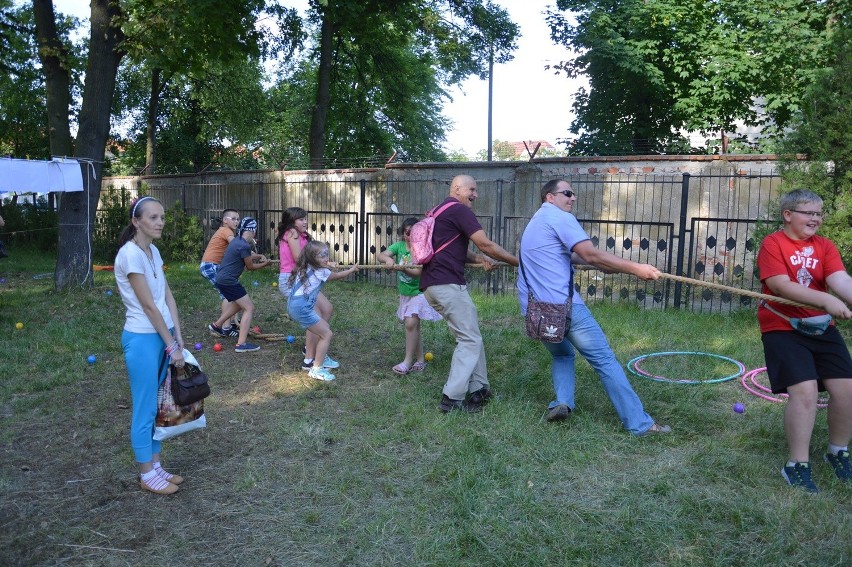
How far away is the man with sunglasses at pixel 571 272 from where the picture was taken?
4.79m

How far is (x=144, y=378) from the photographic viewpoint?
13.1 feet

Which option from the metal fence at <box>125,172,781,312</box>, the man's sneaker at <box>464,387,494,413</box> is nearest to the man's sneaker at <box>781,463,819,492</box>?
the man's sneaker at <box>464,387,494,413</box>

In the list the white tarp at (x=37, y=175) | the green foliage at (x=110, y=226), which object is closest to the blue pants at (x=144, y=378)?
the white tarp at (x=37, y=175)

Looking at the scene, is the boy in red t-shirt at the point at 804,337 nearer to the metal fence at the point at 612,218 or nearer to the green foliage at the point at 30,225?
the metal fence at the point at 612,218

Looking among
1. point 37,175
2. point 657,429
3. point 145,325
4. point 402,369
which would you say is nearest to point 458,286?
point 402,369

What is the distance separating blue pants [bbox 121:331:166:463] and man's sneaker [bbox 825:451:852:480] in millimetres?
4175

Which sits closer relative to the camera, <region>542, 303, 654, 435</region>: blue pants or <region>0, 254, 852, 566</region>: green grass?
<region>0, 254, 852, 566</region>: green grass

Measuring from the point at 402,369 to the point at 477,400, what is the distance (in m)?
1.27

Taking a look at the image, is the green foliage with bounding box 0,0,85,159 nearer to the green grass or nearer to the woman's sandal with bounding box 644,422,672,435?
the green grass

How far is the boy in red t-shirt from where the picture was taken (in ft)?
13.1

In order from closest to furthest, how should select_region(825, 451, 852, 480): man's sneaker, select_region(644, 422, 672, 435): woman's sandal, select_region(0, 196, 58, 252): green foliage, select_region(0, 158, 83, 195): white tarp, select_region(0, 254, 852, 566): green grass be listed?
select_region(0, 254, 852, 566): green grass → select_region(825, 451, 852, 480): man's sneaker → select_region(644, 422, 672, 435): woman's sandal → select_region(0, 158, 83, 195): white tarp → select_region(0, 196, 58, 252): green foliage

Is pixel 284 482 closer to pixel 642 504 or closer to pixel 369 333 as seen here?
pixel 642 504

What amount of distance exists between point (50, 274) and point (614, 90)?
Result: 15.0 metres

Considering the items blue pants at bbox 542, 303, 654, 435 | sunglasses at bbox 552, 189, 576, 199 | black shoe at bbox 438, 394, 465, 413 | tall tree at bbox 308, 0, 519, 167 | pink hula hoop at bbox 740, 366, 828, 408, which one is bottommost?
black shoe at bbox 438, 394, 465, 413
